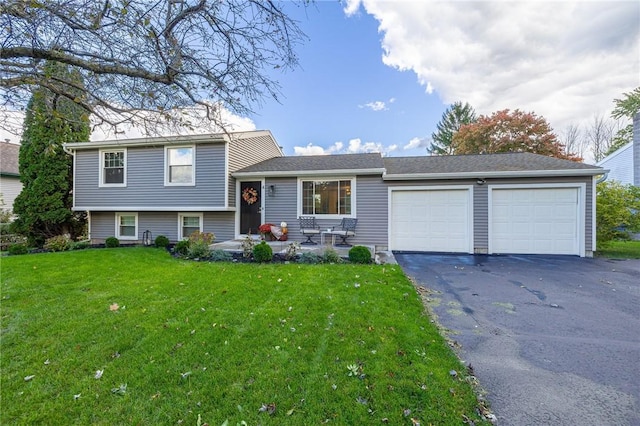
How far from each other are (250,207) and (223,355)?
7482 millimetres

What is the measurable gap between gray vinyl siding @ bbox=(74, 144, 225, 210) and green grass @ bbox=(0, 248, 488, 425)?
4.86 m

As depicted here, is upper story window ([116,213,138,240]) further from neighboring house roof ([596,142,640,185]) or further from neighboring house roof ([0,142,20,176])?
neighboring house roof ([596,142,640,185])

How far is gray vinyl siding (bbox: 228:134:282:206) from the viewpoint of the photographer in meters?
9.45

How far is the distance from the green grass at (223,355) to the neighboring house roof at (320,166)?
4.79 m

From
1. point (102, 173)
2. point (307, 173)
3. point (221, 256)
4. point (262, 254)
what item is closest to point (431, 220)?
point (307, 173)

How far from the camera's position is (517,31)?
27.2 feet

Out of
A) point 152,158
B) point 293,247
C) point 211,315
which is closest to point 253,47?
point 211,315

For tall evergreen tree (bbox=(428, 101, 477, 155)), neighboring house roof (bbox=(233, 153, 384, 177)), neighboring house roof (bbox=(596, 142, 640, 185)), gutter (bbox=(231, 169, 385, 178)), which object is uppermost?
tall evergreen tree (bbox=(428, 101, 477, 155))

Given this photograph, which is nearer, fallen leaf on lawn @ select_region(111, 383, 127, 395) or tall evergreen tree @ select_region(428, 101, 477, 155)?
fallen leaf on lawn @ select_region(111, 383, 127, 395)

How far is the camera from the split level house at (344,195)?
8.08 meters

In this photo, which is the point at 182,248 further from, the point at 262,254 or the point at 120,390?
the point at 120,390

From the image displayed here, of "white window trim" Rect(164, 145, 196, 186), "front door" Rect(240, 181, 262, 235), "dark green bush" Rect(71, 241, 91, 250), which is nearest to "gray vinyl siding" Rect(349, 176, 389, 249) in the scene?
"front door" Rect(240, 181, 262, 235)

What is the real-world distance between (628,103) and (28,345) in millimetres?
28462

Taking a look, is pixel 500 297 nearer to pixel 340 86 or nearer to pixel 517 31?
pixel 517 31
